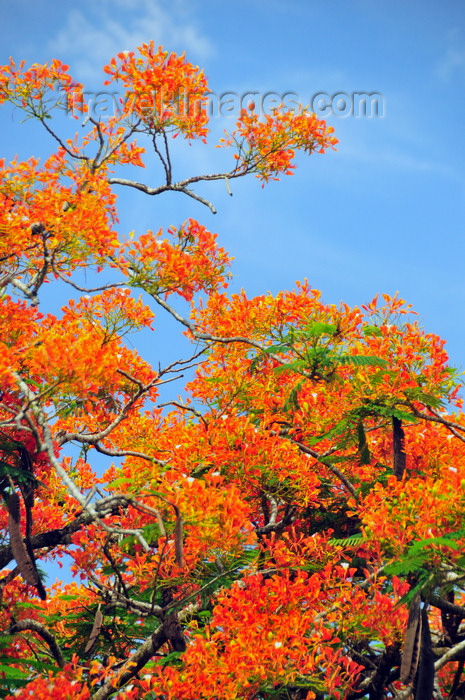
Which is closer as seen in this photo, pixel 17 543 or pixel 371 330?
pixel 17 543

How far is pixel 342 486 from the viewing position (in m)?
9.14

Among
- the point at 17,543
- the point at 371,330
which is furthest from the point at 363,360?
the point at 17,543

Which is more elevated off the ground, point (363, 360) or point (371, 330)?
point (371, 330)

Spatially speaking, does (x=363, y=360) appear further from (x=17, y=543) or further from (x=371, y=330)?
(x=17, y=543)

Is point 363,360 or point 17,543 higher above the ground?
point 363,360

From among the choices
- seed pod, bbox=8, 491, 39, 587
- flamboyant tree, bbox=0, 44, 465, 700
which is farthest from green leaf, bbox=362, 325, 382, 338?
seed pod, bbox=8, 491, 39, 587

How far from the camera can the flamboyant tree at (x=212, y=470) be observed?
6215 millimetres

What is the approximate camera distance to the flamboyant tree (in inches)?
245

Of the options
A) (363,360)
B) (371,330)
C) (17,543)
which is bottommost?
(17,543)

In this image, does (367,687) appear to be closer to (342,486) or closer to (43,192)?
(342,486)

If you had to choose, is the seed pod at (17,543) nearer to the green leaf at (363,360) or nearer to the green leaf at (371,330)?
the green leaf at (363,360)

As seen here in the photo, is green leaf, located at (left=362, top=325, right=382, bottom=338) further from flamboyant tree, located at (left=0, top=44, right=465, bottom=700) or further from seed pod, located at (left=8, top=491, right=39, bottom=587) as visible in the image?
seed pod, located at (left=8, top=491, right=39, bottom=587)

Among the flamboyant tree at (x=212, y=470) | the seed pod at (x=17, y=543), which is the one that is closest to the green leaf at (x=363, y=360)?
the flamboyant tree at (x=212, y=470)

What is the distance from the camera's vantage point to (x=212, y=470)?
7.68m
